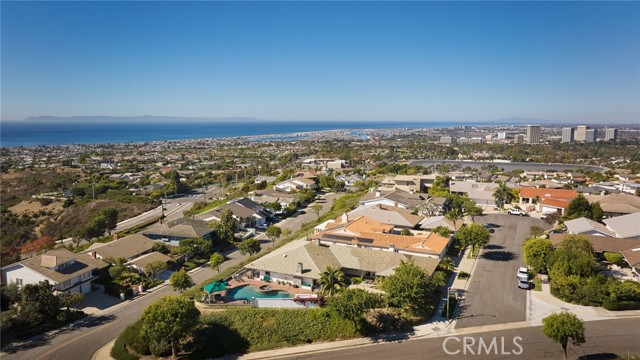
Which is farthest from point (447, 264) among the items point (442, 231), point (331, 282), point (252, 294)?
point (252, 294)

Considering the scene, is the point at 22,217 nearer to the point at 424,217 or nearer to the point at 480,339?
the point at 424,217

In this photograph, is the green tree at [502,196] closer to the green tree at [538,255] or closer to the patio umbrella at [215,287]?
the green tree at [538,255]

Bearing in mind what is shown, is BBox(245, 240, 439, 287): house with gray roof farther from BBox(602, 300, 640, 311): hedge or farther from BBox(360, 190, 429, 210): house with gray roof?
BBox(360, 190, 429, 210): house with gray roof

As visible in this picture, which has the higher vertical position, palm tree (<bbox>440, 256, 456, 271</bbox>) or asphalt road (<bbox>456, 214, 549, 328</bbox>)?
palm tree (<bbox>440, 256, 456, 271</bbox>)

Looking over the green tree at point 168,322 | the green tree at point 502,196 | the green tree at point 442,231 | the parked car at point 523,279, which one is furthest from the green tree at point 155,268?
the green tree at point 502,196

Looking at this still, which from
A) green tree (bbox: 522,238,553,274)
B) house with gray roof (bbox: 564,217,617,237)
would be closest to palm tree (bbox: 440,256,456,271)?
green tree (bbox: 522,238,553,274)

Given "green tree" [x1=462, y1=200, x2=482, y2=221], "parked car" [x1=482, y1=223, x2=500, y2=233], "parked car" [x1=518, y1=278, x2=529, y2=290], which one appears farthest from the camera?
"green tree" [x1=462, y1=200, x2=482, y2=221]
